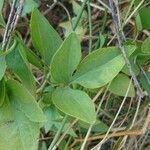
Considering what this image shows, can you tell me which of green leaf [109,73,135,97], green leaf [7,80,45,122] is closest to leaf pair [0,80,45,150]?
green leaf [7,80,45,122]

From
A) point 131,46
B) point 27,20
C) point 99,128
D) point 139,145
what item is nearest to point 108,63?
point 131,46

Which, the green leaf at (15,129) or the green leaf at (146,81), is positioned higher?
the green leaf at (15,129)

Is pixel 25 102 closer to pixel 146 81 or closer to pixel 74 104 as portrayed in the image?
pixel 74 104

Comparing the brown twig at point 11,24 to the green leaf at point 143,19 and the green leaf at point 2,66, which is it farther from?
the green leaf at point 143,19

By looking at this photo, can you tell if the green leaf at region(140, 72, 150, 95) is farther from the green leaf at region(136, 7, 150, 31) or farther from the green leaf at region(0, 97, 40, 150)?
the green leaf at region(0, 97, 40, 150)

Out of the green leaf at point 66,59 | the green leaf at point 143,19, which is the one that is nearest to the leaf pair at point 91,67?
the green leaf at point 66,59

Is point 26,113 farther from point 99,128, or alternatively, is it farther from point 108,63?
point 99,128

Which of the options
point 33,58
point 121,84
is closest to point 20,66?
point 33,58
